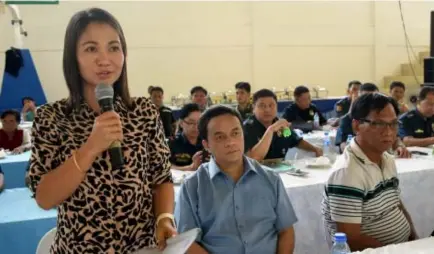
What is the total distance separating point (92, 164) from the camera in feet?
3.48

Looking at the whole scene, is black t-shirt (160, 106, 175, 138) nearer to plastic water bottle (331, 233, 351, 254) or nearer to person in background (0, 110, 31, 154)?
person in background (0, 110, 31, 154)

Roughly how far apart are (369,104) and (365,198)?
0.40m

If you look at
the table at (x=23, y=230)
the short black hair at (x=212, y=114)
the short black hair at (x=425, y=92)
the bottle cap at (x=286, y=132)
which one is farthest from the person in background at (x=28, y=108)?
the short black hair at (x=212, y=114)

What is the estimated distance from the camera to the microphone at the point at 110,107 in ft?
3.26

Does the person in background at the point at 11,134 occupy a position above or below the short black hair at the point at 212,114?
below

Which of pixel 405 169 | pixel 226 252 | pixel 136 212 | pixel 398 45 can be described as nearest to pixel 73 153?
pixel 136 212

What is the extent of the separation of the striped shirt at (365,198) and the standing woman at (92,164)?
836 mm

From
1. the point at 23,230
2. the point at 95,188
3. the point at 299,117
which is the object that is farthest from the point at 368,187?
the point at 299,117

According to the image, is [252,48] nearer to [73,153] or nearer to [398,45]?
[398,45]

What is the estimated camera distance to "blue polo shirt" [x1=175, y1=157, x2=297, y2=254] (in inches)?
67.9

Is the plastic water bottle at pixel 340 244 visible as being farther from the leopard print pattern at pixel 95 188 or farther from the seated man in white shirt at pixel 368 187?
the leopard print pattern at pixel 95 188

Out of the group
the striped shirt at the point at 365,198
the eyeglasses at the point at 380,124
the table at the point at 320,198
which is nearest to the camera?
the striped shirt at the point at 365,198

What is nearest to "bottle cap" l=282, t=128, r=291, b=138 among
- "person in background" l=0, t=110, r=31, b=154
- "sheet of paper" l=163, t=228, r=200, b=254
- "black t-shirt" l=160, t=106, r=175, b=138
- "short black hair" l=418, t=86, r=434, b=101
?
"short black hair" l=418, t=86, r=434, b=101

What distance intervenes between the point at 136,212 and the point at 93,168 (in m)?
0.15
